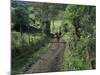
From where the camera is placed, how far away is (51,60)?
2.09 meters

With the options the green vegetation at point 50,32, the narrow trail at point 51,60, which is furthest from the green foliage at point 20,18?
the narrow trail at point 51,60

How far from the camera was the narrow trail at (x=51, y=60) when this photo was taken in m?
2.04

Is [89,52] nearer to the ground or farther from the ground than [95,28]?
nearer to the ground

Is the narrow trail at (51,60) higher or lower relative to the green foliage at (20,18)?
lower

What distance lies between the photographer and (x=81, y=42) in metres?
2.19

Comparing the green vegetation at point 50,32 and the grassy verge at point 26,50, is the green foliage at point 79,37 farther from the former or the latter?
the grassy verge at point 26,50

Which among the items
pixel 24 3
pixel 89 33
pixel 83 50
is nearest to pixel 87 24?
pixel 89 33

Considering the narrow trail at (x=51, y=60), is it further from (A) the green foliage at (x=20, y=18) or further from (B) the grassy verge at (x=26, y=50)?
(A) the green foliage at (x=20, y=18)

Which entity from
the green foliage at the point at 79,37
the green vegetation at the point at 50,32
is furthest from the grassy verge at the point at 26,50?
the green foliage at the point at 79,37

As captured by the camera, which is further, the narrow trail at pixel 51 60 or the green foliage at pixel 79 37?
the green foliage at pixel 79 37

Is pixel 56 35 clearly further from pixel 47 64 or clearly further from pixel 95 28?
pixel 95 28

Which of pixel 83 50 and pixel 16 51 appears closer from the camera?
pixel 16 51

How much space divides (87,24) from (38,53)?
65 centimetres

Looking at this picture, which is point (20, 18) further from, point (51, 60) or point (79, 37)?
point (79, 37)
